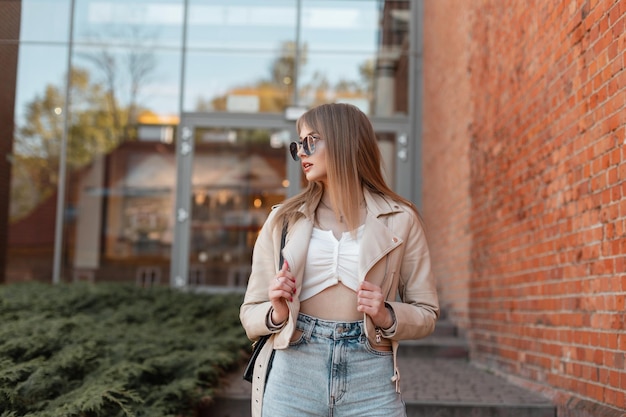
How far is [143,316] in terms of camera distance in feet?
23.4

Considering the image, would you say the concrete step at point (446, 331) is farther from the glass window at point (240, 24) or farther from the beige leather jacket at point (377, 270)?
the beige leather jacket at point (377, 270)

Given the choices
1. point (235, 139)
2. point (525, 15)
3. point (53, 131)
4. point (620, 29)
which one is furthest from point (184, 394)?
point (53, 131)

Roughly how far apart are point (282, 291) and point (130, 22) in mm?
10286

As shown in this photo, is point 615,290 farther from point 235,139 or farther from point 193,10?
point 193,10

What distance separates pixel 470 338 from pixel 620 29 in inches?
173

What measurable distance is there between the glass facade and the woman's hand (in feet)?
29.3

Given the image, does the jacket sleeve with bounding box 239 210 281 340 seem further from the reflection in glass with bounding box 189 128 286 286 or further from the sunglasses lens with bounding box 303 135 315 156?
the reflection in glass with bounding box 189 128 286 286

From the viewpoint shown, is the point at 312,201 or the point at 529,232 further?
the point at 529,232

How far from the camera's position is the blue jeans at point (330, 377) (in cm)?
216

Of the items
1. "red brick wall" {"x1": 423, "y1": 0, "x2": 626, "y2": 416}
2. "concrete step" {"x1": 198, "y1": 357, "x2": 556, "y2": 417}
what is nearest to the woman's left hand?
"red brick wall" {"x1": 423, "y1": 0, "x2": 626, "y2": 416}

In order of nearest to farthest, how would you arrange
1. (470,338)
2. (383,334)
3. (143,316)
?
(383,334) < (143,316) < (470,338)

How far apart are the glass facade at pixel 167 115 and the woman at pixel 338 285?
871 centimetres

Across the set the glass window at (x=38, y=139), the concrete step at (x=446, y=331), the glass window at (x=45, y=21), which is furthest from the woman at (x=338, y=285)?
the glass window at (x=45, y=21)

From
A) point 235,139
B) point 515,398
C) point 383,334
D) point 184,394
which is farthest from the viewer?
point 235,139
